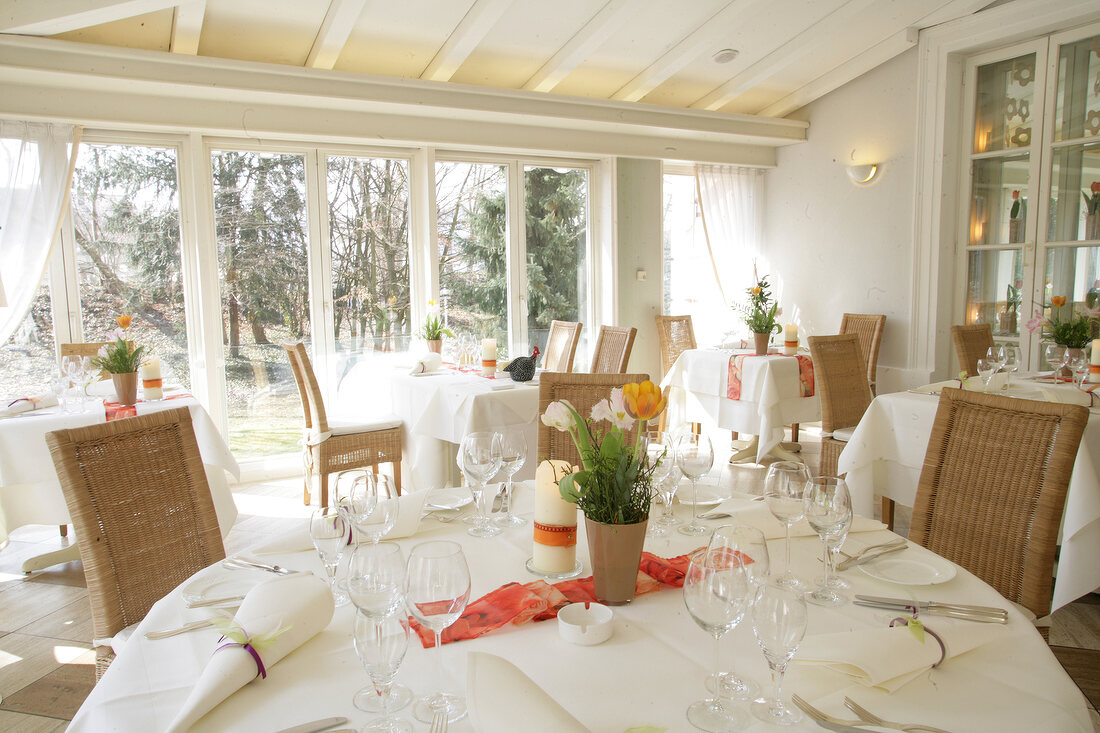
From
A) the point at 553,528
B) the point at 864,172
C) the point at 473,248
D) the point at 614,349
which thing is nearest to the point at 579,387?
the point at 553,528

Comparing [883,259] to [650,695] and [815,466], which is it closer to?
[815,466]

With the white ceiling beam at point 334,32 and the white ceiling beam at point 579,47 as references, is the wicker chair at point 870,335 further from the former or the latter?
the white ceiling beam at point 334,32

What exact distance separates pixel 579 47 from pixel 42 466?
3557mm

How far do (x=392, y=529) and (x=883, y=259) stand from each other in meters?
5.00

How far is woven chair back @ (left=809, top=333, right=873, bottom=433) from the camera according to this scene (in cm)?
336

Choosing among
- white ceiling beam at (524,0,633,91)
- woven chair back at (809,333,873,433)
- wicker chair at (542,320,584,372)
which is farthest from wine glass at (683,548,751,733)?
white ceiling beam at (524,0,633,91)

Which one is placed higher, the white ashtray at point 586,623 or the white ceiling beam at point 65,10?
the white ceiling beam at point 65,10

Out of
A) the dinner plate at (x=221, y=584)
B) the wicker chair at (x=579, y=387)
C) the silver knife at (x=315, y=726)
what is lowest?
the silver knife at (x=315, y=726)

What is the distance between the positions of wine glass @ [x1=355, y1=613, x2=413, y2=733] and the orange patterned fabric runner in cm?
375

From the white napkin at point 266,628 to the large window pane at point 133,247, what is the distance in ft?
12.1

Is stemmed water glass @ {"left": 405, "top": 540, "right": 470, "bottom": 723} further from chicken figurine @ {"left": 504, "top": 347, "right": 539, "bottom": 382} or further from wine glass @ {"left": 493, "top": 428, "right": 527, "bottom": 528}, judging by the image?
chicken figurine @ {"left": 504, "top": 347, "right": 539, "bottom": 382}

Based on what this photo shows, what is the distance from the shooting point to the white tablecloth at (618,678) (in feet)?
2.75

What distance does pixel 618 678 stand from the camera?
3.02 feet

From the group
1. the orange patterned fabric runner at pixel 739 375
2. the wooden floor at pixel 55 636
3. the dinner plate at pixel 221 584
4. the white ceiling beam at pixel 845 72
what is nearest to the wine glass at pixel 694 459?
the dinner plate at pixel 221 584
